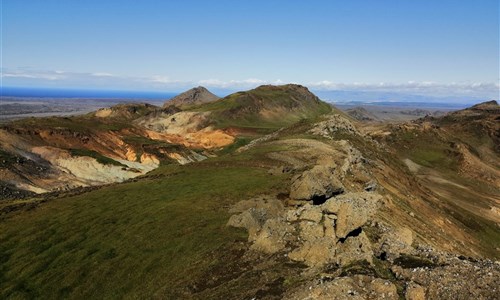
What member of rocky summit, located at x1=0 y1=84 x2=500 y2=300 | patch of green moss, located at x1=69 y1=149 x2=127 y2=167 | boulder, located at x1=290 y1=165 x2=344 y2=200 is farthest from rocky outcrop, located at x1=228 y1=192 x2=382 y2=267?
patch of green moss, located at x1=69 y1=149 x2=127 y2=167

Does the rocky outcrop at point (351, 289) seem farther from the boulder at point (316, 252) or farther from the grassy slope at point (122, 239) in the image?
the grassy slope at point (122, 239)

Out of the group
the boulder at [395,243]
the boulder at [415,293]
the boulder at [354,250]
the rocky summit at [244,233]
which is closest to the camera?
the boulder at [415,293]

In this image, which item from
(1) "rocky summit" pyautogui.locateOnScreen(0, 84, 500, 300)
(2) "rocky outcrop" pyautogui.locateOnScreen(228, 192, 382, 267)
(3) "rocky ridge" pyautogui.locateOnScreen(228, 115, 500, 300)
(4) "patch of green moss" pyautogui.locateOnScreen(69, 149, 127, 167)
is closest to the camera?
(3) "rocky ridge" pyautogui.locateOnScreen(228, 115, 500, 300)

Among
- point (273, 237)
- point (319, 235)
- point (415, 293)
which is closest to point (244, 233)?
point (273, 237)

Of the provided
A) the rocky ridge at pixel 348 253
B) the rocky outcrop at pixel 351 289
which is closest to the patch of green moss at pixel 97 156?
the rocky ridge at pixel 348 253

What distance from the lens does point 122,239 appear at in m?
Result: 40.1

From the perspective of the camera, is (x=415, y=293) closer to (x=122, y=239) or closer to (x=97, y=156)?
(x=122, y=239)

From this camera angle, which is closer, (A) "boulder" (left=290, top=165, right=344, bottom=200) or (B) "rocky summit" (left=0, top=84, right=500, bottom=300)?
(B) "rocky summit" (left=0, top=84, right=500, bottom=300)

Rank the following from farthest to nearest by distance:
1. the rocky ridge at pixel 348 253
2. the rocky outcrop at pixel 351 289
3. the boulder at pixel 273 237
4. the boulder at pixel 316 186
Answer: the boulder at pixel 316 186, the boulder at pixel 273 237, the rocky ridge at pixel 348 253, the rocky outcrop at pixel 351 289

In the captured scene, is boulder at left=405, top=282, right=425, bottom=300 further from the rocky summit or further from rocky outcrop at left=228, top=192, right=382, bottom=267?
rocky outcrop at left=228, top=192, right=382, bottom=267

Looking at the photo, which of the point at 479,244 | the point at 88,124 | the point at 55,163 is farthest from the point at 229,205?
the point at 88,124

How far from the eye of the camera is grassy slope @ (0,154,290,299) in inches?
1304

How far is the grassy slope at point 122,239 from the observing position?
109 ft

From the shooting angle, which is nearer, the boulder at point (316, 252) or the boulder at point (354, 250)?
the boulder at point (354, 250)
